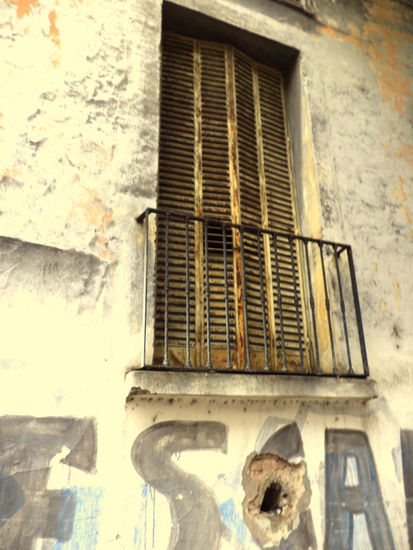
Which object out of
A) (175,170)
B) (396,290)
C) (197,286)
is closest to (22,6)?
(175,170)

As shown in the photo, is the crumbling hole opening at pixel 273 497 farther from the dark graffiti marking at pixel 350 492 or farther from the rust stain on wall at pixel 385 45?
the rust stain on wall at pixel 385 45

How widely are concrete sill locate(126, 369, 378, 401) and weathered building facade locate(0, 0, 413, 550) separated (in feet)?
0.05

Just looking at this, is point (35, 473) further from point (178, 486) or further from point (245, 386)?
point (245, 386)

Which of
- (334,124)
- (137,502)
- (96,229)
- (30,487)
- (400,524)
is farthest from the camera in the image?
(334,124)

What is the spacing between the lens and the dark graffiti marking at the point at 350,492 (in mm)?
3328

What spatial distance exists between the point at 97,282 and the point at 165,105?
2106mm

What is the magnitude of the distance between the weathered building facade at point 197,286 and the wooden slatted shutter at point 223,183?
2cm

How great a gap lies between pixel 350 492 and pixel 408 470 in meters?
0.68

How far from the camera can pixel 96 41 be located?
3.86 meters

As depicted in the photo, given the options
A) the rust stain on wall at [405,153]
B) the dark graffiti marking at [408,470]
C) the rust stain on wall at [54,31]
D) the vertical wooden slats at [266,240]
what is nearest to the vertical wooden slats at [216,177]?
the vertical wooden slats at [266,240]

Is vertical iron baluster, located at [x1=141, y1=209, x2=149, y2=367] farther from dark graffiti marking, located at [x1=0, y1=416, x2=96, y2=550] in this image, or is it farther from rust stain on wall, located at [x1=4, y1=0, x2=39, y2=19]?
rust stain on wall, located at [x1=4, y1=0, x2=39, y2=19]

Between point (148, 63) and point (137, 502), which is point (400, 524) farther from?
point (148, 63)

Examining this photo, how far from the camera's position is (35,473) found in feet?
8.61

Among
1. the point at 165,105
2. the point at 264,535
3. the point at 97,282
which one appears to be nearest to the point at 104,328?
the point at 97,282
